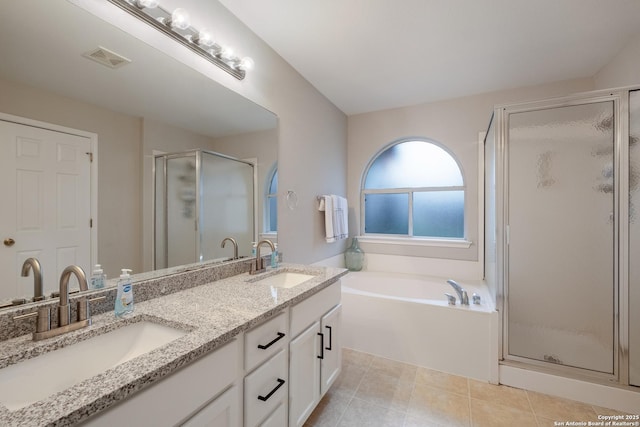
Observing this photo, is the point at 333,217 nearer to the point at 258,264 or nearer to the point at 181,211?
the point at 258,264

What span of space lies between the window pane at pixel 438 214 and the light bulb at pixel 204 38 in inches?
102

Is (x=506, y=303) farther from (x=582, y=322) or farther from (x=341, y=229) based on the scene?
(x=341, y=229)

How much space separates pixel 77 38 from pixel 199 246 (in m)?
1.04

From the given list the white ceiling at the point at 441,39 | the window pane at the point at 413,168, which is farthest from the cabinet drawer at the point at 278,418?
the window pane at the point at 413,168

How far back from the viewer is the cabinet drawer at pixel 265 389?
1034 millimetres

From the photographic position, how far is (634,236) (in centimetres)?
172

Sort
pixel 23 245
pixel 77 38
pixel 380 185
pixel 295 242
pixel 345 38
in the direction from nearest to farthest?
1. pixel 23 245
2. pixel 77 38
3. pixel 345 38
4. pixel 295 242
5. pixel 380 185

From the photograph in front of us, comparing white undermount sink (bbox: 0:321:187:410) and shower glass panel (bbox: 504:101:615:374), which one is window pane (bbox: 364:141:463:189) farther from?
white undermount sink (bbox: 0:321:187:410)

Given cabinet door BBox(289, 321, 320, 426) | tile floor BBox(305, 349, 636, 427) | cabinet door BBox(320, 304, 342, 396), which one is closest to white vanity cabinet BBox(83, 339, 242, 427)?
cabinet door BBox(289, 321, 320, 426)

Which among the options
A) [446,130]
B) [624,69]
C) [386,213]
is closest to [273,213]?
[386,213]

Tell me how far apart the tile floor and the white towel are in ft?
4.06

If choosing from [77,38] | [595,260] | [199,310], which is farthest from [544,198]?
[77,38]

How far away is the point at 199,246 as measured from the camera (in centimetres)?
160

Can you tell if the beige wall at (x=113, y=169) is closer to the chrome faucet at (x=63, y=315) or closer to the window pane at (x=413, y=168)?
the chrome faucet at (x=63, y=315)
